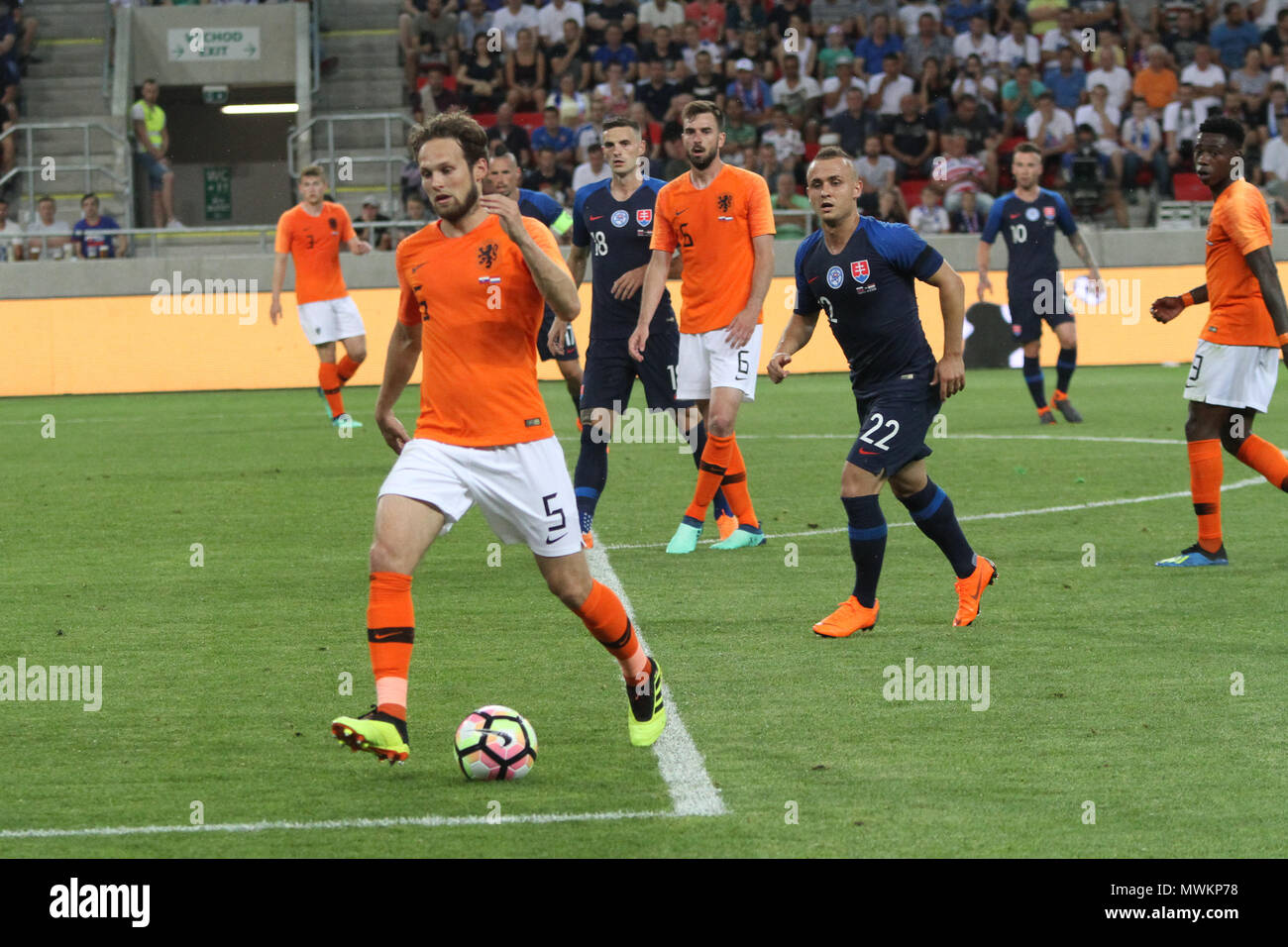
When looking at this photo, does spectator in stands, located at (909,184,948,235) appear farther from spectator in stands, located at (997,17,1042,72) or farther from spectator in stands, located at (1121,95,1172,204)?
spectator in stands, located at (997,17,1042,72)

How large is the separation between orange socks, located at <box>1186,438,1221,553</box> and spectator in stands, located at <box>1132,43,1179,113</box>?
1921 cm

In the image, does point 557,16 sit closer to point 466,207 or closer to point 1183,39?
point 1183,39

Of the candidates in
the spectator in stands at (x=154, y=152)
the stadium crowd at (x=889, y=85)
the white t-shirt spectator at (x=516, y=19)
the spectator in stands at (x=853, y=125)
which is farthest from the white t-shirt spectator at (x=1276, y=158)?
the spectator in stands at (x=154, y=152)

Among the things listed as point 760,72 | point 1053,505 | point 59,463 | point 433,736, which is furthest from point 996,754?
point 760,72

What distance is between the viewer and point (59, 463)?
15.0 metres

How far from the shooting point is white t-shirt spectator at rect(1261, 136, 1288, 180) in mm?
25641

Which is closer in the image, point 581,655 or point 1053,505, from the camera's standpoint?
point 581,655

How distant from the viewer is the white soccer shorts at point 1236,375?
9.03 metres

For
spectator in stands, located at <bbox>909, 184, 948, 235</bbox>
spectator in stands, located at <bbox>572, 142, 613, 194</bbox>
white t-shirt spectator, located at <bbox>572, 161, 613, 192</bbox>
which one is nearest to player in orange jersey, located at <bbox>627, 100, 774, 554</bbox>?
spectator in stands, located at <bbox>572, 142, 613, 194</bbox>

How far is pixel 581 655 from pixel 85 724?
78.3 inches

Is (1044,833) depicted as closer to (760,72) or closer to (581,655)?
(581,655)

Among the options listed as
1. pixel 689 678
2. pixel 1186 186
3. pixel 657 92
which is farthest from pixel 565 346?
pixel 1186 186

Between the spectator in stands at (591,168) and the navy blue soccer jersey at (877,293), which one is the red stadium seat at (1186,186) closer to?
the spectator in stands at (591,168)

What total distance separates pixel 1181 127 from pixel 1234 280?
1816cm
